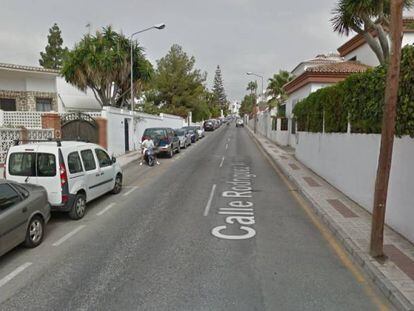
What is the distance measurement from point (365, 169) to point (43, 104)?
76.7ft

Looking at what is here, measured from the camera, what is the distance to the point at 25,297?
4.05 m

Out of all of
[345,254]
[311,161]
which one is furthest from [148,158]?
[345,254]

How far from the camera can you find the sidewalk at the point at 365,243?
4098 millimetres

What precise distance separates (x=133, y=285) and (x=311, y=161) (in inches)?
450

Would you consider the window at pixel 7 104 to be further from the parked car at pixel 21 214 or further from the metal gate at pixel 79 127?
the parked car at pixel 21 214

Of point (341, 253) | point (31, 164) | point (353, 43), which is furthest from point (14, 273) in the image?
point (353, 43)

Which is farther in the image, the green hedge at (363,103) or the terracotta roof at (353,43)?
the terracotta roof at (353,43)

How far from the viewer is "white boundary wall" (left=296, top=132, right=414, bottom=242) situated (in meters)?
5.73

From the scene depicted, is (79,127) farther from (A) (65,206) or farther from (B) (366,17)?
(B) (366,17)

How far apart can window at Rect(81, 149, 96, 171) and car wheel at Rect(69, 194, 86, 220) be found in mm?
764

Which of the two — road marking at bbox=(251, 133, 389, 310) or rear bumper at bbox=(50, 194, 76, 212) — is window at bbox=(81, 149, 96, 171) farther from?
road marking at bbox=(251, 133, 389, 310)

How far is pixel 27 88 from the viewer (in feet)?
75.0

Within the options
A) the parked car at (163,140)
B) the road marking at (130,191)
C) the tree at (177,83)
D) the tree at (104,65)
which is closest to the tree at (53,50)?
the tree at (177,83)

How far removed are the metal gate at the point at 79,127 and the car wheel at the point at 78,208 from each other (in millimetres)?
9774
